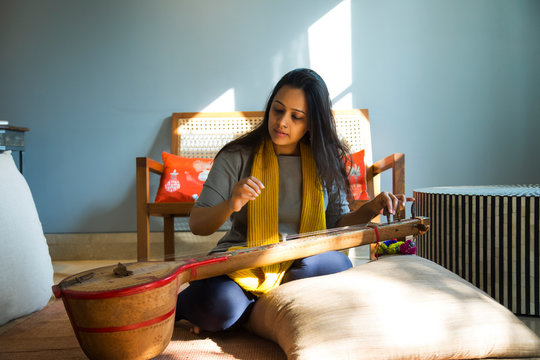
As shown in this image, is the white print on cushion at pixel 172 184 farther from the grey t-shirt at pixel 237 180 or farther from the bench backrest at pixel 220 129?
the grey t-shirt at pixel 237 180

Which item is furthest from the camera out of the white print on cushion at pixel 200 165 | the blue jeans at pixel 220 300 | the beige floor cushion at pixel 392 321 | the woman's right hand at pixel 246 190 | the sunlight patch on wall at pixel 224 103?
the sunlight patch on wall at pixel 224 103

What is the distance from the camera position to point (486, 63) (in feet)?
8.72

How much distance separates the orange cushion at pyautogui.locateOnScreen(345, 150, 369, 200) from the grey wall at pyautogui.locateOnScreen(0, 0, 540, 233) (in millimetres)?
437

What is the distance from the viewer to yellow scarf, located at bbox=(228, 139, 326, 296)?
127cm

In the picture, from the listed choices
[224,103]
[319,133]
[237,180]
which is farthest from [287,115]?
[224,103]

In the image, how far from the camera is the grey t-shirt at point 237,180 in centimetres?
135

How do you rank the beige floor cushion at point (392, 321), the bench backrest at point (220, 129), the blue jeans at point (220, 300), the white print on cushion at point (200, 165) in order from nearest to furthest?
the beige floor cushion at point (392, 321) < the blue jeans at point (220, 300) < the white print on cushion at point (200, 165) < the bench backrest at point (220, 129)

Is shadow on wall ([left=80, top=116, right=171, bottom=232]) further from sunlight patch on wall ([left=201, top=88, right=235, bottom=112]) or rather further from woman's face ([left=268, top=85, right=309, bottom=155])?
woman's face ([left=268, top=85, right=309, bottom=155])

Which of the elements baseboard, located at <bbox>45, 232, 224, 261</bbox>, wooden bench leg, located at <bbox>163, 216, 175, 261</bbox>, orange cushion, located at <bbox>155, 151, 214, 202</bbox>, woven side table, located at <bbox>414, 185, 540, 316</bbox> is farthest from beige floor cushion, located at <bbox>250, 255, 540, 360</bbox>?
baseboard, located at <bbox>45, 232, 224, 261</bbox>

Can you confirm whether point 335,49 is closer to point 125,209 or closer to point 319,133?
point 319,133

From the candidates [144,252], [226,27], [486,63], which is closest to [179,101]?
[226,27]

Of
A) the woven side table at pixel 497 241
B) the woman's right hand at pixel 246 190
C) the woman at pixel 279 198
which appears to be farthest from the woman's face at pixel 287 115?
the woven side table at pixel 497 241

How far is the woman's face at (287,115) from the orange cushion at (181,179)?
101 cm

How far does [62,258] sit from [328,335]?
2.26 m
